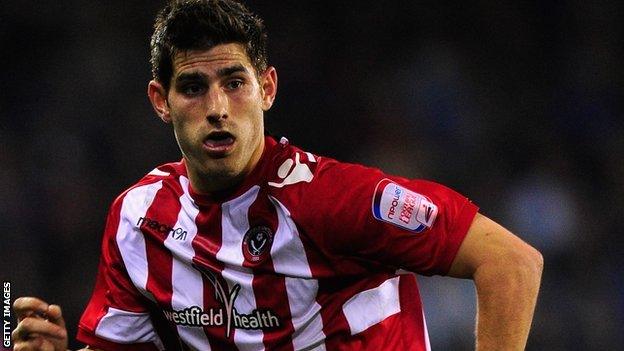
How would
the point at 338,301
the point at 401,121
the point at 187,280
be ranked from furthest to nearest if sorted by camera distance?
1. the point at 401,121
2. the point at 187,280
3. the point at 338,301

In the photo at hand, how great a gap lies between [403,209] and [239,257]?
0.50 m

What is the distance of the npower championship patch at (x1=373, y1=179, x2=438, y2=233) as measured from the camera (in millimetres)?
2480

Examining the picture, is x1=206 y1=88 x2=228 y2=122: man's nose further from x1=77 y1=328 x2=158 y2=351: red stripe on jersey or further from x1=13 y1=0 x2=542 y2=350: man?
x1=77 y1=328 x2=158 y2=351: red stripe on jersey

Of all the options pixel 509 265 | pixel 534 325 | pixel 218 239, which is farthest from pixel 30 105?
pixel 509 265

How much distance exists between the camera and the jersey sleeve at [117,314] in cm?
290

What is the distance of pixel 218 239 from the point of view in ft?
9.06

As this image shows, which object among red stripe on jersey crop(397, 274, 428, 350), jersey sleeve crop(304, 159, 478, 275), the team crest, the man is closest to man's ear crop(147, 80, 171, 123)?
the man

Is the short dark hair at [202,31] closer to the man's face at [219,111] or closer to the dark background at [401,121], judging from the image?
the man's face at [219,111]

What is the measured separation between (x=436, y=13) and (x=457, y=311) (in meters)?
2.18

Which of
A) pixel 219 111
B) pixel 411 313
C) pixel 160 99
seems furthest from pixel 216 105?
pixel 411 313

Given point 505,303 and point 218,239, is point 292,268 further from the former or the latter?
point 505,303

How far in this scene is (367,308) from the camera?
265 centimetres

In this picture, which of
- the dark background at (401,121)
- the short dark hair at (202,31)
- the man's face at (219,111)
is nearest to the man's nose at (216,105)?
the man's face at (219,111)

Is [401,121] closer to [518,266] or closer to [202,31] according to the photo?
[202,31]
